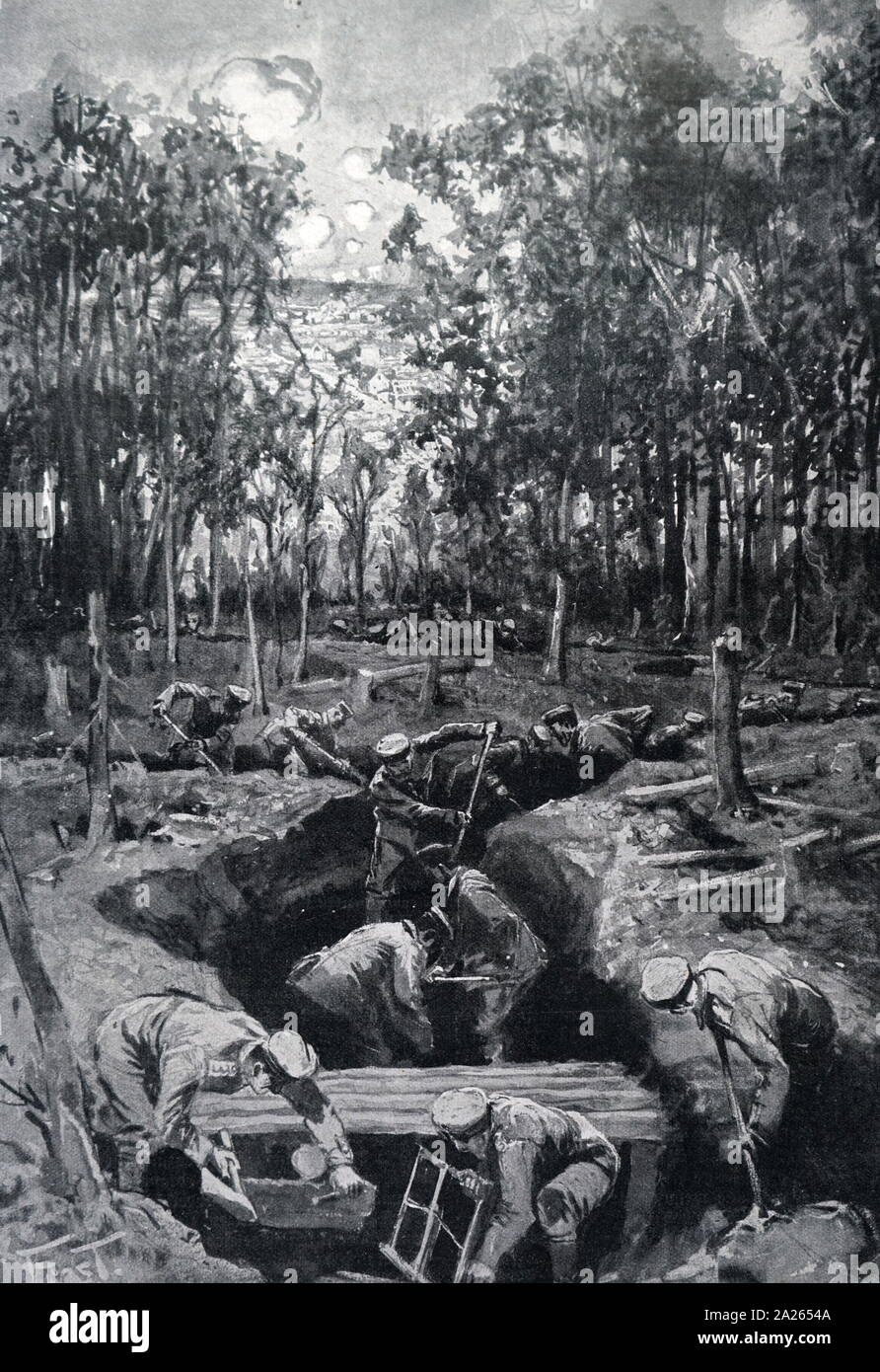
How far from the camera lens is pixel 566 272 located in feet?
16.4

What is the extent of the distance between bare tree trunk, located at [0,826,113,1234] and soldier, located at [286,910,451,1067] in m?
1.14

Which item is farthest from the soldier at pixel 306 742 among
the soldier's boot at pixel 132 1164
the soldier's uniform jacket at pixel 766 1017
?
the soldier's uniform jacket at pixel 766 1017

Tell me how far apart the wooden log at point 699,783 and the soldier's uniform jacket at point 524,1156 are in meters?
1.51

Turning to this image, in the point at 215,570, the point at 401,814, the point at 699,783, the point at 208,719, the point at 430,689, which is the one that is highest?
the point at 215,570

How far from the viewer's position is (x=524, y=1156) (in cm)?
462

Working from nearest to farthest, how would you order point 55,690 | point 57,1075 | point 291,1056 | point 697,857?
point 291,1056 → point 57,1075 → point 697,857 → point 55,690

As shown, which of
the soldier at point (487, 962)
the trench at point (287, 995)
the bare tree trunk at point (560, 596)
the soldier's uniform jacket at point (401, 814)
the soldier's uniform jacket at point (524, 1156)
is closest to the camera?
the soldier's uniform jacket at point (524, 1156)

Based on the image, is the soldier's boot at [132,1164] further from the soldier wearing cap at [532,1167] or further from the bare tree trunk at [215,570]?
the bare tree trunk at [215,570]

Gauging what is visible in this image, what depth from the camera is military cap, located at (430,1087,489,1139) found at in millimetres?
4652

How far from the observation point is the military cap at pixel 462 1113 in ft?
15.3
